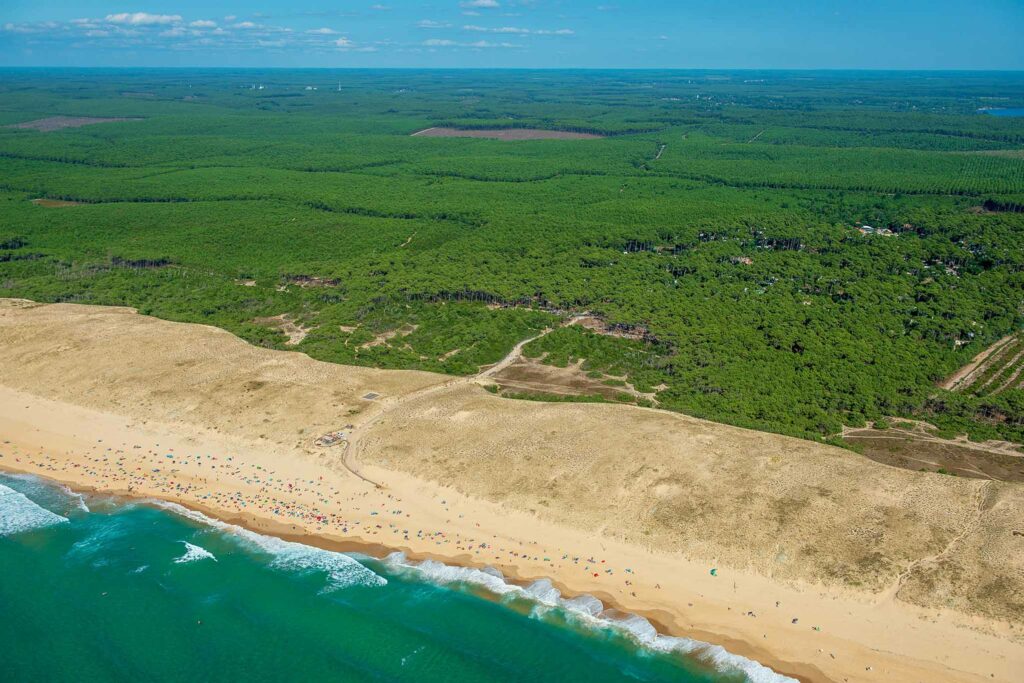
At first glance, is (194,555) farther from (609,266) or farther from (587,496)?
(609,266)

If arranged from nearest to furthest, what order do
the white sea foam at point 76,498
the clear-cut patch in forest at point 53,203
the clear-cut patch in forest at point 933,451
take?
the white sea foam at point 76,498 < the clear-cut patch in forest at point 933,451 < the clear-cut patch in forest at point 53,203

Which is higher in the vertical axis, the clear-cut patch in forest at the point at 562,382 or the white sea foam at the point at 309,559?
the clear-cut patch in forest at the point at 562,382

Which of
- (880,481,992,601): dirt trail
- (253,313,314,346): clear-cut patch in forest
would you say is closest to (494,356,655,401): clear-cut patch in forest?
(253,313,314,346): clear-cut patch in forest

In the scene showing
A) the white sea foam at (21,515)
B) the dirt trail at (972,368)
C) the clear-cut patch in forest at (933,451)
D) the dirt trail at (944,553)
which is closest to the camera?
the dirt trail at (944,553)

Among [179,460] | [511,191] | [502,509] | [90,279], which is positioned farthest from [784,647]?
[511,191]

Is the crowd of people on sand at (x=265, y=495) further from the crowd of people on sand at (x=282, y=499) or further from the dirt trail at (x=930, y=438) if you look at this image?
the dirt trail at (x=930, y=438)

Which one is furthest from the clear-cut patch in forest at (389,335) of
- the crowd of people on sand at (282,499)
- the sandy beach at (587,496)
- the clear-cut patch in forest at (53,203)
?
the clear-cut patch in forest at (53,203)
